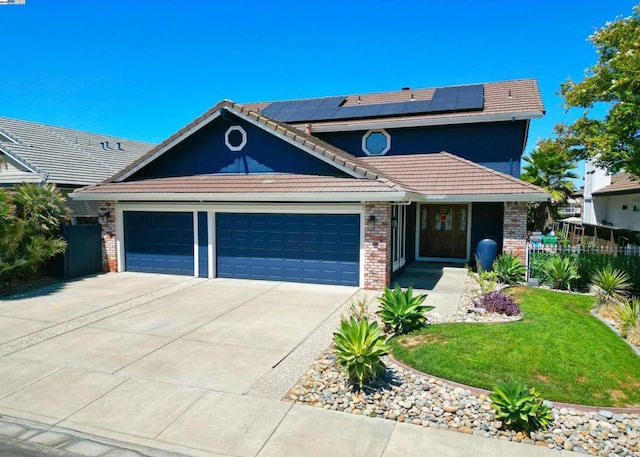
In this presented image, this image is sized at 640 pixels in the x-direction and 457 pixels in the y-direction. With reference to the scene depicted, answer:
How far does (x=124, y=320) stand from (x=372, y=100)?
1610 cm

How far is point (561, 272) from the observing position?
12000 millimetres

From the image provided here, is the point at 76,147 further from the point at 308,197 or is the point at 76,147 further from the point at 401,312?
the point at 401,312

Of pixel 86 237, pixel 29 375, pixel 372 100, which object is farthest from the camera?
pixel 372 100

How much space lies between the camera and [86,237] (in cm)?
1443

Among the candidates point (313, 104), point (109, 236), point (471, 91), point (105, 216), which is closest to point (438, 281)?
point (471, 91)

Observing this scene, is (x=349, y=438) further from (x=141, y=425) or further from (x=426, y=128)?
(x=426, y=128)

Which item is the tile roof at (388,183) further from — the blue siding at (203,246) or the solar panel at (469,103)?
the solar panel at (469,103)

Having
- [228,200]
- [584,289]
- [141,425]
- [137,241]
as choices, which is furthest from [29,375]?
[584,289]

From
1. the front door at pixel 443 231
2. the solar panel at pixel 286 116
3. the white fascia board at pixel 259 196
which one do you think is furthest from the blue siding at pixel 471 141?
the white fascia board at pixel 259 196

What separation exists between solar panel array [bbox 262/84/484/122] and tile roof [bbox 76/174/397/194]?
20.7 feet

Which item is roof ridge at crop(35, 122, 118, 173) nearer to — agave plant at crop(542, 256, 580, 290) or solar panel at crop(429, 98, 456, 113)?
solar panel at crop(429, 98, 456, 113)

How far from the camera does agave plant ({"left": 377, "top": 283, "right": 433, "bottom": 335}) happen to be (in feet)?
26.5

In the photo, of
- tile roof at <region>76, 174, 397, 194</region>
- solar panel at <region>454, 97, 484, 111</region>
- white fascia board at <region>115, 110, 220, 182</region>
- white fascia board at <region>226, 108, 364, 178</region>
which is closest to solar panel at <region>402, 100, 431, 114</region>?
solar panel at <region>454, 97, 484, 111</region>

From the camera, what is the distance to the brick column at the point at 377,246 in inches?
463
